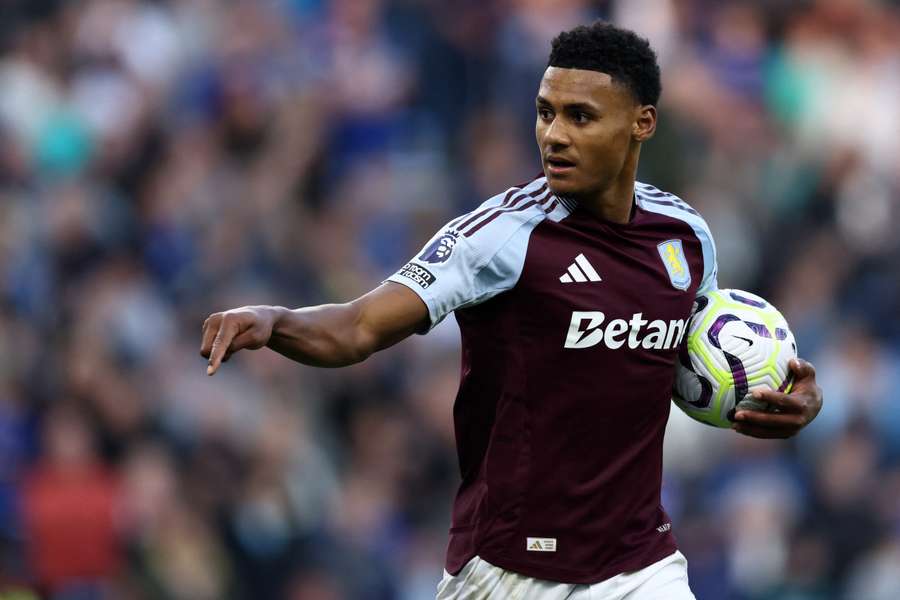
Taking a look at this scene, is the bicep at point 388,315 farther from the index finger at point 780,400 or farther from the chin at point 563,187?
the index finger at point 780,400

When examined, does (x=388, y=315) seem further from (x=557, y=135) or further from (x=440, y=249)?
(x=557, y=135)

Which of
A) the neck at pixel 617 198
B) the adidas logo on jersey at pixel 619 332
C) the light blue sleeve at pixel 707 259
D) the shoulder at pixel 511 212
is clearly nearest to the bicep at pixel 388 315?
the shoulder at pixel 511 212

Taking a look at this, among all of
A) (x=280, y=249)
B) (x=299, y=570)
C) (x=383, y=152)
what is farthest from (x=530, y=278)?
(x=383, y=152)

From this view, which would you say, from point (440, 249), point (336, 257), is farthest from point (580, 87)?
point (336, 257)

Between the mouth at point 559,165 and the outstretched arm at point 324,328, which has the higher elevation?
the mouth at point 559,165

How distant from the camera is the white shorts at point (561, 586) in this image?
5.23 m

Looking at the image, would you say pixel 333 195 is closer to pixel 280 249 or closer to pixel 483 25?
pixel 280 249

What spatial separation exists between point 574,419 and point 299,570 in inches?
175

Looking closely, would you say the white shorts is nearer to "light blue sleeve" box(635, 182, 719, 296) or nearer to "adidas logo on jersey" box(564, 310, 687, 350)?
"adidas logo on jersey" box(564, 310, 687, 350)

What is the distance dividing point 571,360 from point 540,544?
1.86 ft

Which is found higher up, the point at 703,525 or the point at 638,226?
the point at 638,226

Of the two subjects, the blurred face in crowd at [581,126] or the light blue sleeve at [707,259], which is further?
the light blue sleeve at [707,259]

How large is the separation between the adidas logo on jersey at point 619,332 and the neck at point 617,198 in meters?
0.34

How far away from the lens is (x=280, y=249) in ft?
35.4
